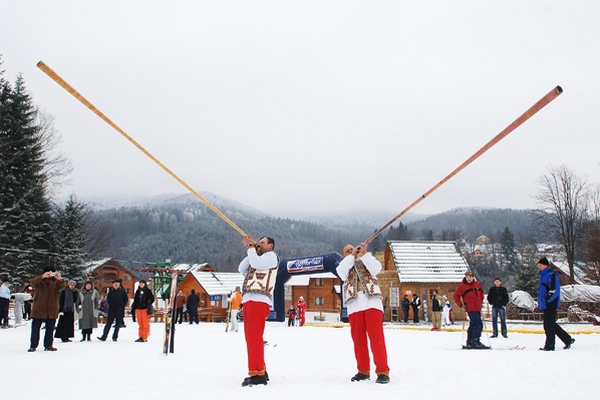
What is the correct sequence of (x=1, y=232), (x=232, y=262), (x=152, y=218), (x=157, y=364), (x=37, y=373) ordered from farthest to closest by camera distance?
(x=152, y=218)
(x=232, y=262)
(x=1, y=232)
(x=157, y=364)
(x=37, y=373)

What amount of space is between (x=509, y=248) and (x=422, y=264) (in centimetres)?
10051

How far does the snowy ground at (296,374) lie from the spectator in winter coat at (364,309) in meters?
0.24

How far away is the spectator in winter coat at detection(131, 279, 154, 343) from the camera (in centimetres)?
1326

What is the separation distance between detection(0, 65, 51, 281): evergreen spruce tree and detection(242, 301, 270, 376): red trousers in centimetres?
3128

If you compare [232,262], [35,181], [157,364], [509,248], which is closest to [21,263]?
[35,181]

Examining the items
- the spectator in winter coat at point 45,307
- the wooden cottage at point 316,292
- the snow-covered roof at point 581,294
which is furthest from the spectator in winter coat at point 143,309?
the wooden cottage at point 316,292

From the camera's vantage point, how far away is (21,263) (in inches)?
1309

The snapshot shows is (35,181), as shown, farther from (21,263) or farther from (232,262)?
(232,262)

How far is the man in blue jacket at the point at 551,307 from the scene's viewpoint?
1002cm

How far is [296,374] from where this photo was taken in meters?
7.22

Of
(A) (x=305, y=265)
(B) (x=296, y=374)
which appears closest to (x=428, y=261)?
(A) (x=305, y=265)

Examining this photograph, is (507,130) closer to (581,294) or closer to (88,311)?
(88,311)

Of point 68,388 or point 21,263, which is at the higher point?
point 21,263

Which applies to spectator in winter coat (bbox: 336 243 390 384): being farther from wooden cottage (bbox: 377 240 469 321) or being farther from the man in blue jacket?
wooden cottage (bbox: 377 240 469 321)
